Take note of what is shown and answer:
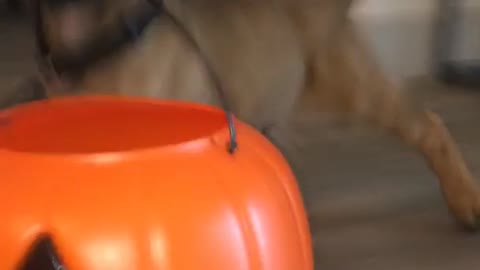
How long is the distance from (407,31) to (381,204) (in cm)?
106

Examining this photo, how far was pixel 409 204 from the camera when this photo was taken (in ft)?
4.62

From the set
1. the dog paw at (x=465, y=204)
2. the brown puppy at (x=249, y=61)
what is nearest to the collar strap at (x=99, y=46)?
the brown puppy at (x=249, y=61)

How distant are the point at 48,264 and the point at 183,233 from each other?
118mm

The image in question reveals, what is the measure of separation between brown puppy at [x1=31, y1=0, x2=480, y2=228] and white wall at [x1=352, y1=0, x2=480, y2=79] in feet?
2.95

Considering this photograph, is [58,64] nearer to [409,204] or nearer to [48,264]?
[48,264]

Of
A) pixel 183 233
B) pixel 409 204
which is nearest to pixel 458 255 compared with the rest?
pixel 409 204

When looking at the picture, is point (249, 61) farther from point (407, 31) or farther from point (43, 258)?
point (407, 31)

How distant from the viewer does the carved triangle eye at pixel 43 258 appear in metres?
0.65

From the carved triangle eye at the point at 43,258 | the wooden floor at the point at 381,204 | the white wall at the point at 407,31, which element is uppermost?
the carved triangle eye at the point at 43,258

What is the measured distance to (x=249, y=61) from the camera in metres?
1.29

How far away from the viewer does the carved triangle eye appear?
650 mm

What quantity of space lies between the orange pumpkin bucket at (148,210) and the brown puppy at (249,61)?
354 millimetres

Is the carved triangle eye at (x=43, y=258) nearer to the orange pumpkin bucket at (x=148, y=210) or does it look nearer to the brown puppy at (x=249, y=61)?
the orange pumpkin bucket at (x=148, y=210)

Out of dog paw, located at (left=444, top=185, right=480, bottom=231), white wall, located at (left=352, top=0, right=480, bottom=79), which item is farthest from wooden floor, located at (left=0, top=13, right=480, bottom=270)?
white wall, located at (left=352, top=0, right=480, bottom=79)
